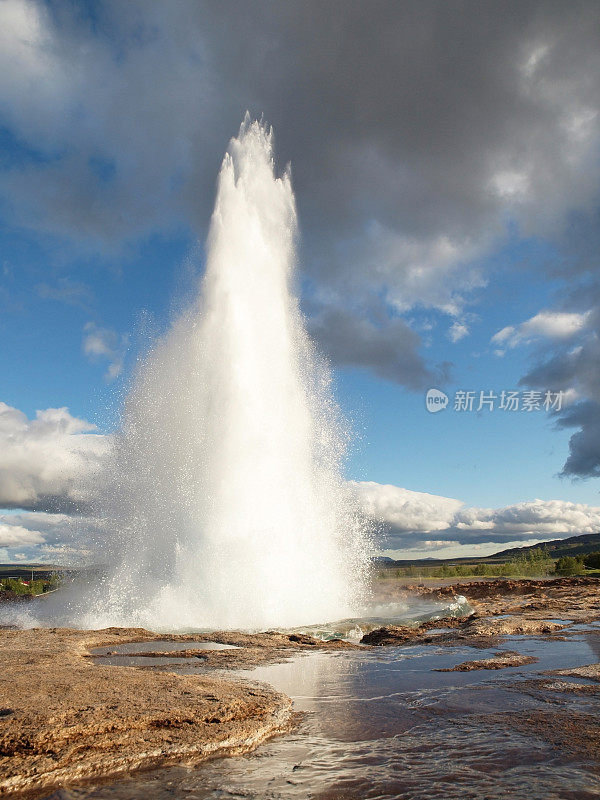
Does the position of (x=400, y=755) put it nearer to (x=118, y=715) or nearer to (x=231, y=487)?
(x=118, y=715)

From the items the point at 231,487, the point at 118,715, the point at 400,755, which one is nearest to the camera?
the point at 400,755

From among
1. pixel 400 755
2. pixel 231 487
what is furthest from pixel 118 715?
pixel 231 487

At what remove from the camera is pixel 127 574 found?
17.3 metres

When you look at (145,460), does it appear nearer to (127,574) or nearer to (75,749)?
(127,574)

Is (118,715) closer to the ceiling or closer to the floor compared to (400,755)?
closer to the ceiling

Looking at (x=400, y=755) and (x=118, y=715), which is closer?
(x=400, y=755)

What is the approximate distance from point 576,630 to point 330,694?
Answer: 8433 mm

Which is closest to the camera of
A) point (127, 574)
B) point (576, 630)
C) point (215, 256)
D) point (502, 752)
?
point (502, 752)

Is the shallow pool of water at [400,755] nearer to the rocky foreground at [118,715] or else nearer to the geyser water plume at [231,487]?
the rocky foreground at [118,715]

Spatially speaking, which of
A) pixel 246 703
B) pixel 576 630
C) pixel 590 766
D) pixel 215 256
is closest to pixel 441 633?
pixel 576 630

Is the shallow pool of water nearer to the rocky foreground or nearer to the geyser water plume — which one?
the rocky foreground

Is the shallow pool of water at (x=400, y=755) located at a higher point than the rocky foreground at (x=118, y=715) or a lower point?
lower

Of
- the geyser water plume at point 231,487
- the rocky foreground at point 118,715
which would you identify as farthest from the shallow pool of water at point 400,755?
the geyser water plume at point 231,487

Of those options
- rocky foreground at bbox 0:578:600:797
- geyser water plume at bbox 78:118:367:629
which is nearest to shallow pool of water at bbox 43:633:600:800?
rocky foreground at bbox 0:578:600:797
